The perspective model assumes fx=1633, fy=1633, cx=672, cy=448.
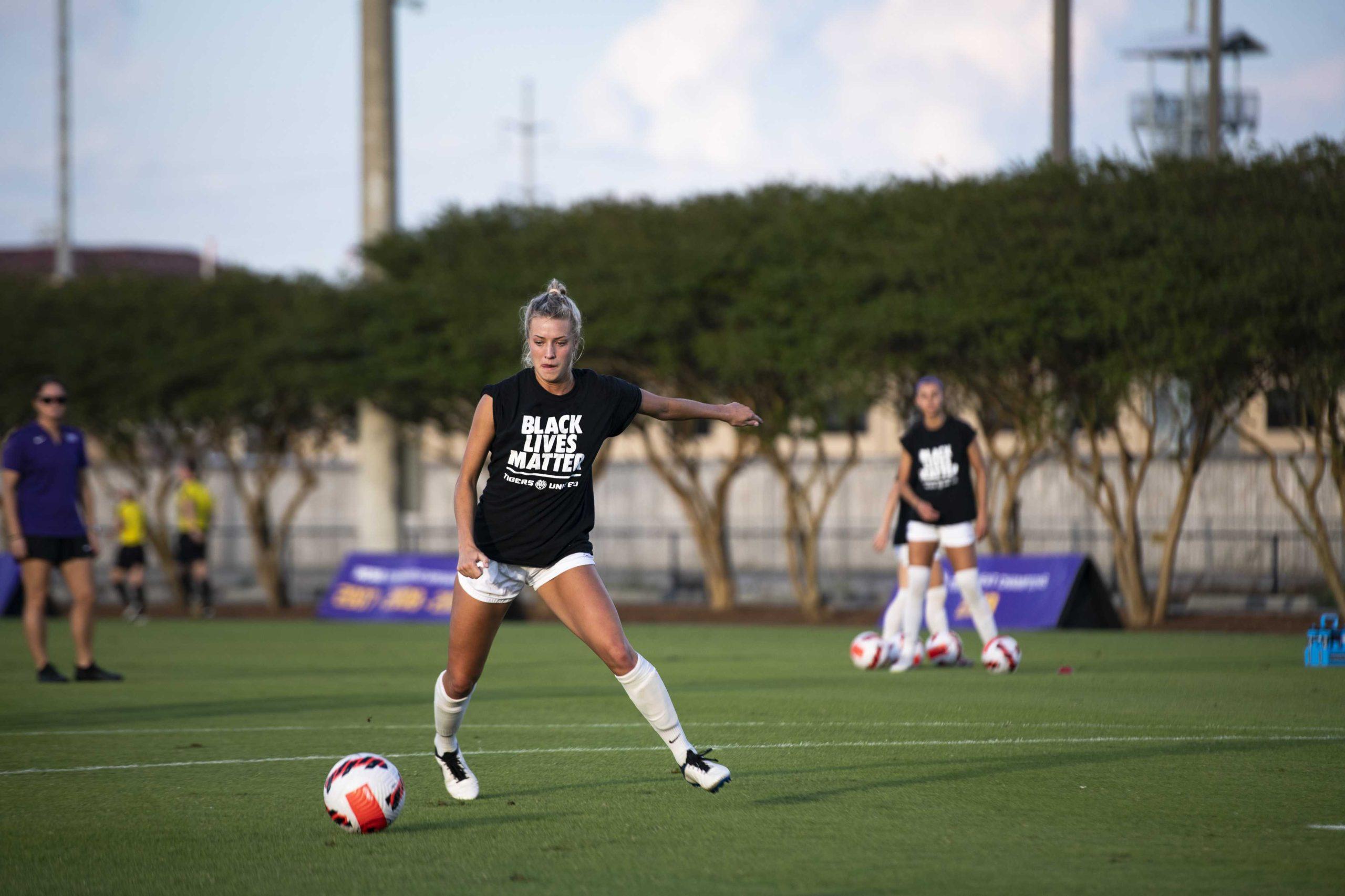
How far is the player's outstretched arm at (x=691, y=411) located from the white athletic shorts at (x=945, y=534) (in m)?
6.55

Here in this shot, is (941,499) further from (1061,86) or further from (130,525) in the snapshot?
(130,525)

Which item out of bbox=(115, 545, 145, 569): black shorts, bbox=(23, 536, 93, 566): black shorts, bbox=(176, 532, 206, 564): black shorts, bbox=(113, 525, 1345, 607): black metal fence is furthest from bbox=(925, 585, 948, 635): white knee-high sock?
bbox=(115, 545, 145, 569): black shorts

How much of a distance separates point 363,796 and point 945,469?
26.3 feet

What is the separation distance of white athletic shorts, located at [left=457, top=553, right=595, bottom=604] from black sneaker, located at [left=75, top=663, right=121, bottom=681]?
8256 mm

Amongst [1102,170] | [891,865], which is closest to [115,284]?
[1102,170]

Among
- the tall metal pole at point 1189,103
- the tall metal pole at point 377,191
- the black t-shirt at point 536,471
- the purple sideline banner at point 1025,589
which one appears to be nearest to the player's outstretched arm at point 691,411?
the black t-shirt at point 536,471

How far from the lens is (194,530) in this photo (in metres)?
26.2

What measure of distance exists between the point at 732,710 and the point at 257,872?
576 cm

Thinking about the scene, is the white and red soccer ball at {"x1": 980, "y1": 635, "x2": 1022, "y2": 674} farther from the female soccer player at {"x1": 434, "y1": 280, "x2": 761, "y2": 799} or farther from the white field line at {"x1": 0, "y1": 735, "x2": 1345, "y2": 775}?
the female soccer player at {"x1": 434, "y1": 280, "x2": 761, "y2": 799}

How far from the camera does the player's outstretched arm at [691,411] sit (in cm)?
743

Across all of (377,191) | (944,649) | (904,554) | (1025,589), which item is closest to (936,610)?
(944,649)

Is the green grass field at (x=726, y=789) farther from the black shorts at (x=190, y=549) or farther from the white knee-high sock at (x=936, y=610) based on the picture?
the black shorts at (x=190, y=549)

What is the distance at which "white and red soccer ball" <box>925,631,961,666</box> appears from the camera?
47.4ft

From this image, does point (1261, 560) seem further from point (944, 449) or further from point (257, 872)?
point (257, 872)
